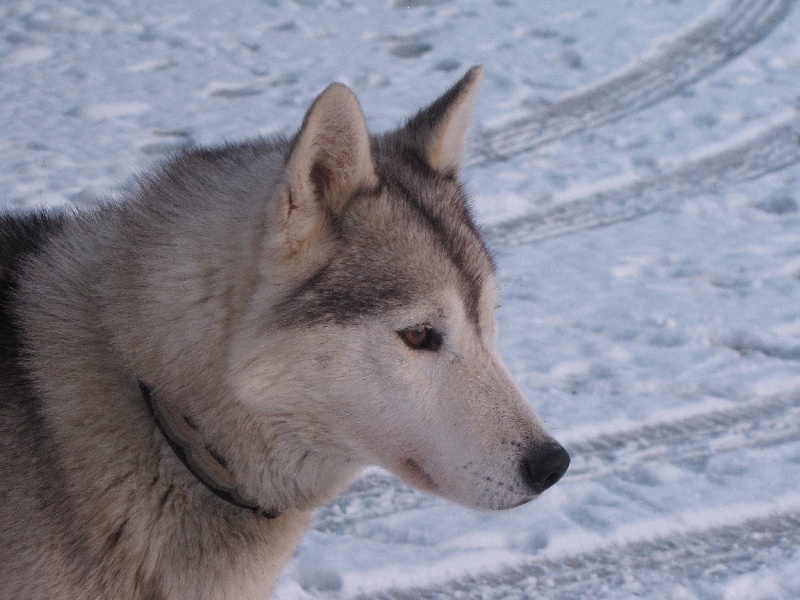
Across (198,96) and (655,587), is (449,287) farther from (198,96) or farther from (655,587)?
(198,96)

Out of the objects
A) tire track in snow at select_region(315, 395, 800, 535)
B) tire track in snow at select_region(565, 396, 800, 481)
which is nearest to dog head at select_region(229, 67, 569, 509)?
tire track in snow at select_region(315, 395, 800, 535)

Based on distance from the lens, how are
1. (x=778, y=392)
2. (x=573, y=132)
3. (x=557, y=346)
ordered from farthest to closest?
(x=573, y=132) → (x=557, y=346) → (x=778, y=392)

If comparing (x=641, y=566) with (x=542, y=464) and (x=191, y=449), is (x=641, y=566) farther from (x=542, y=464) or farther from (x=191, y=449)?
(x=191, y=449)

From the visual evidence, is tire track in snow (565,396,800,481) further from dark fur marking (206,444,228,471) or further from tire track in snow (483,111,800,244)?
dark fur marking (206,444,228,471)

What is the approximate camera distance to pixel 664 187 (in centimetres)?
560

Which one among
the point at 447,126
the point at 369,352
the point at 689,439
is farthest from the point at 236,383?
the point at 689,439

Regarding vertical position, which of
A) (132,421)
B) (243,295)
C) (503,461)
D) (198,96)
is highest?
(243,295)

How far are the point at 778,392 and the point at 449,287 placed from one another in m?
2.24

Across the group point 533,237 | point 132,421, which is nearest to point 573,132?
point 533,237

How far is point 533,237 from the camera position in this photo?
5090 millimetres

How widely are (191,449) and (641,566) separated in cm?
170

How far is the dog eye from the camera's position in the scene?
2.32m

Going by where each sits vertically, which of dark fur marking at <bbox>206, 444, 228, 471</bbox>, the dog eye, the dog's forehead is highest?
the dog's forehead

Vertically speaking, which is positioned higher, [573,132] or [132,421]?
Answer: [132,421]
